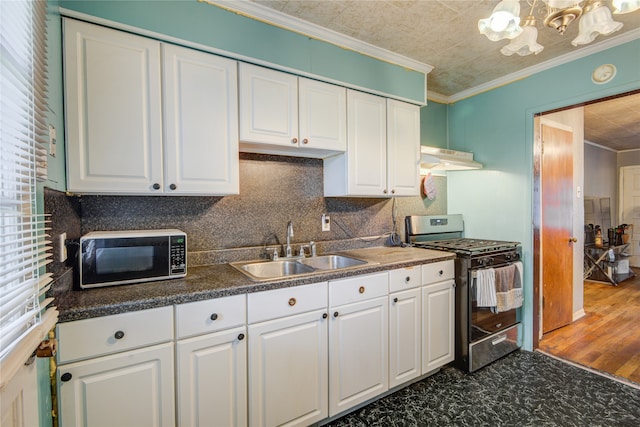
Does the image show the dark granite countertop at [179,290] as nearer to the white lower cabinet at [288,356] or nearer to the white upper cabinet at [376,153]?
the white lower cabinet at [288,356]

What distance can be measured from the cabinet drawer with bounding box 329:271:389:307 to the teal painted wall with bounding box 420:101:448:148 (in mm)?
1781

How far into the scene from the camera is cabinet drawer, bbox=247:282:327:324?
4.99 feet

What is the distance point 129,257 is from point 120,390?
58cm

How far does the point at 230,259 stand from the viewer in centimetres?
204

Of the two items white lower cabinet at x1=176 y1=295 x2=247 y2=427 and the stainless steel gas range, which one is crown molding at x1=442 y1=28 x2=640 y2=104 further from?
white lower cabinet at x1=176 y1=295 x2=247 y2=427

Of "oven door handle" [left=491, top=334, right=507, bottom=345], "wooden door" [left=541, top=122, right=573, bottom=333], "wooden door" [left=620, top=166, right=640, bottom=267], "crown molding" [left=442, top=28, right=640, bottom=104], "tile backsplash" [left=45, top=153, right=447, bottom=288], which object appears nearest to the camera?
"tile backsplash" [left=45, top=153, right=447, bottom=288]

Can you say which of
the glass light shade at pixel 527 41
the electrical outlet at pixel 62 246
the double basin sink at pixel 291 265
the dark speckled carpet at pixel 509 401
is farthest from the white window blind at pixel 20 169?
the glass light shade at pixel 527 41

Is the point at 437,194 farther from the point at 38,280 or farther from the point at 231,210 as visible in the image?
the point at 38,280

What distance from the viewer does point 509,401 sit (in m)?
2.03

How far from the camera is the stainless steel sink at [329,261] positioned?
2.22 meters

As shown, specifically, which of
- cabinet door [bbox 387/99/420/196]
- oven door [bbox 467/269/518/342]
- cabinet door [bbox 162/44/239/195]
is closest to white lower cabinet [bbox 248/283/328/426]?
cabinet door [bbox 162/44/239/195]

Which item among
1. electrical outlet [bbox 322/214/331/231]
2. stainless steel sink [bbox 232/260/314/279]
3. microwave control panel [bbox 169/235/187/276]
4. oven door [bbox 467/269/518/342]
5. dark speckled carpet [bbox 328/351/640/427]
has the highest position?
electrical outlet [bbox 322/214/331/231]

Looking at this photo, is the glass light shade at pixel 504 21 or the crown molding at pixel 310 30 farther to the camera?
the crown molding at pixel 310 30

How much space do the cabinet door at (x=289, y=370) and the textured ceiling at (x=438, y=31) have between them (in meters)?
1.82
